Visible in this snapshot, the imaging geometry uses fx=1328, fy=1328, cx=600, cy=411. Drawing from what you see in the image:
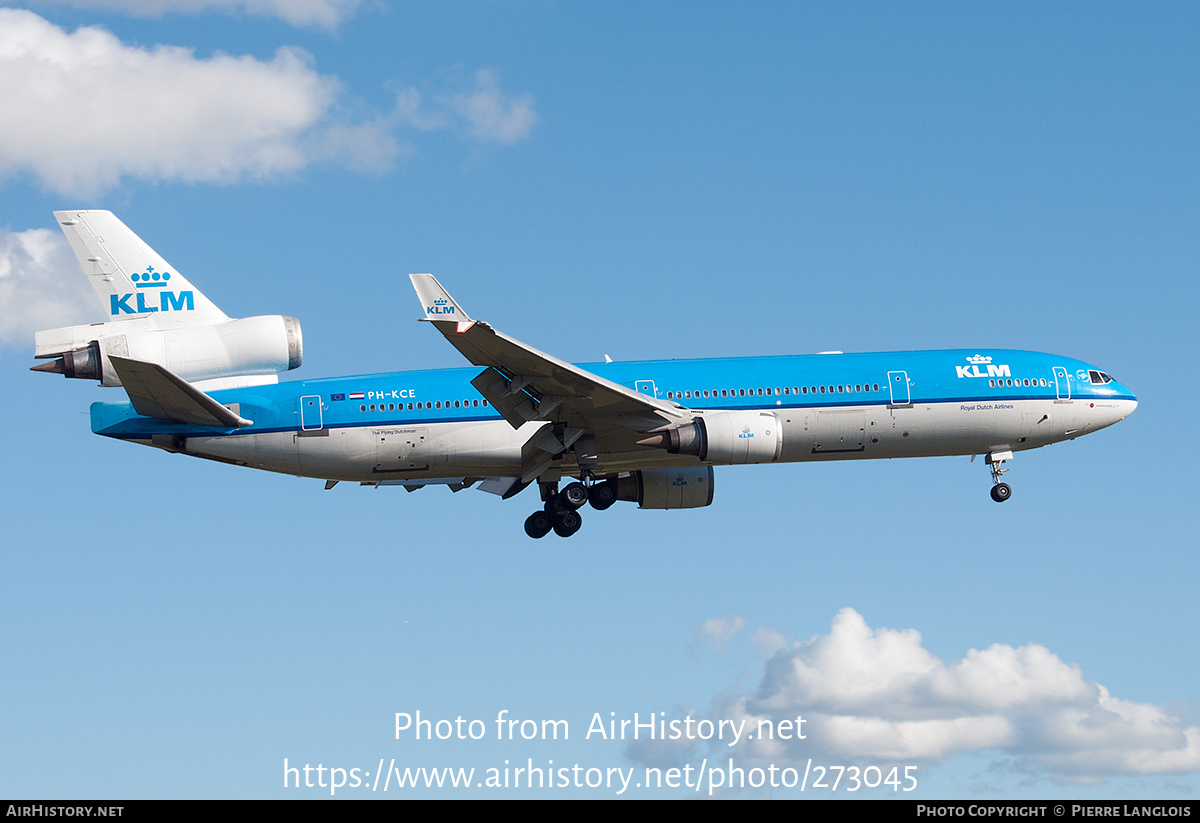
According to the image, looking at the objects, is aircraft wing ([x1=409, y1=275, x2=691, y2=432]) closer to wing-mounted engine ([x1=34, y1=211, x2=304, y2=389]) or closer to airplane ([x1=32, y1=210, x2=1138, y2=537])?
airplane ([x1=32, y1=210, x2=1138, y2=537])

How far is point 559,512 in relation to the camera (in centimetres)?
4228

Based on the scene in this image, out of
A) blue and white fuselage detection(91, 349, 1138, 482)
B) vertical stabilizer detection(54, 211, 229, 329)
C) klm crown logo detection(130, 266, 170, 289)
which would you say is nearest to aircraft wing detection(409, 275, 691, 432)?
blue and white fuselage detection(91, 349, 1138, 482)

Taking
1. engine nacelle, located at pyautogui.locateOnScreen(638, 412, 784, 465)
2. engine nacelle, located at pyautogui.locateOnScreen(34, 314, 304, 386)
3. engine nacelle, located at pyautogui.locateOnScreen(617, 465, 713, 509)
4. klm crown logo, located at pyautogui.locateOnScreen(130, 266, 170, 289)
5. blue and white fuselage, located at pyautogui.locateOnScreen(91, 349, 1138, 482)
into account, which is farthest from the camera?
engine nacelle, located at pyautogui.locateOnScreen(617, 465, 713, 509)

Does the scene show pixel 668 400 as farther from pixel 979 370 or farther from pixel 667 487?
pixel 979 370

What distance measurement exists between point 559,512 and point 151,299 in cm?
1398

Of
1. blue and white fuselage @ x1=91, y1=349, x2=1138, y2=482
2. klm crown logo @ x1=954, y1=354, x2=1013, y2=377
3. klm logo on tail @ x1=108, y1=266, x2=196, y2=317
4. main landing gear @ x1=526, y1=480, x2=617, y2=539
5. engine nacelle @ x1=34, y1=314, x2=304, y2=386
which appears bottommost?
main landing gear @ x1=526, y1=480, x2=617, y2=539

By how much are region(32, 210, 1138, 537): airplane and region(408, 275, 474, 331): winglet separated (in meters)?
2.37

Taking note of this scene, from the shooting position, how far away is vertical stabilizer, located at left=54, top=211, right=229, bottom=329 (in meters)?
39.3

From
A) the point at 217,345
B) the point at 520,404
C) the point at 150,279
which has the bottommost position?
the point at 520,404

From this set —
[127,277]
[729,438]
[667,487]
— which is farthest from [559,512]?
[127,277]

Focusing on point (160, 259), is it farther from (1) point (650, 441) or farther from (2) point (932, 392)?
(2) point (932, 392)

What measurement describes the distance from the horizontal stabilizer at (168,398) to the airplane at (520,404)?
7 cm

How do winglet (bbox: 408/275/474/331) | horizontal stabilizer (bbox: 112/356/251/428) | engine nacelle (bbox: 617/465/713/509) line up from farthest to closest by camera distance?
engine nacelle (bbox: 617/465/713/509)
horizontal stabilizer (bbox: 112/356/251/428)
winglet (bbox: 408/275/474/331)
